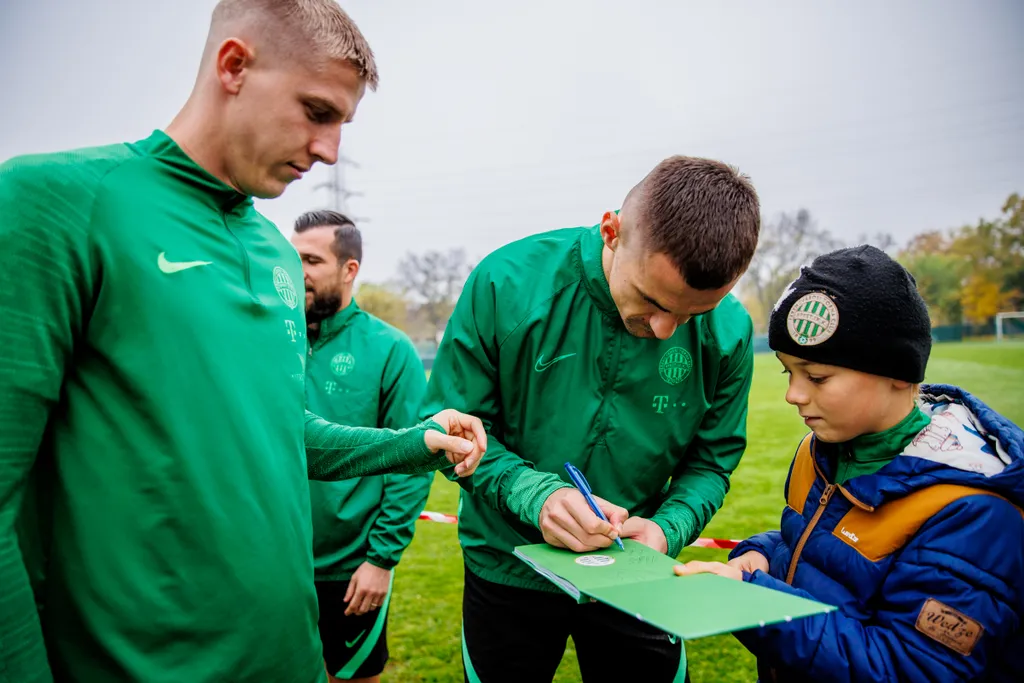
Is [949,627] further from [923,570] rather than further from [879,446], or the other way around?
[879,446]

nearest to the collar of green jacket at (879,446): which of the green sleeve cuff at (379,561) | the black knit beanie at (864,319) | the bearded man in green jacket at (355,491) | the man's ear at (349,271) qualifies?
the black knit beanie at (864,319)

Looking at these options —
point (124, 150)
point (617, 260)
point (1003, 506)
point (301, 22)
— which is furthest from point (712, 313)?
point (124, 150)

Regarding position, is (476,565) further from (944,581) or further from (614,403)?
(944,581)

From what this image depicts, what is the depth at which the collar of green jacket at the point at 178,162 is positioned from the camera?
1.46 meters

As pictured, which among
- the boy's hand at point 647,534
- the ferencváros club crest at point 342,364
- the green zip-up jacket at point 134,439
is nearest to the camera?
the green zip-up jacket at point 134,439

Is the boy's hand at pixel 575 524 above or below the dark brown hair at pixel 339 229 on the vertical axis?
below

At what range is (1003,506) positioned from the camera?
1607 mm

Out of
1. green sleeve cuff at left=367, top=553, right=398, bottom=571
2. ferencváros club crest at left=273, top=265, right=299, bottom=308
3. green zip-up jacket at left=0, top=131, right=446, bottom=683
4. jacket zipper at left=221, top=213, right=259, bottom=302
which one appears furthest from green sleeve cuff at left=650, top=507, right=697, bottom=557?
green sleeve cuff at left=367, top=553, right=398, bottom=571

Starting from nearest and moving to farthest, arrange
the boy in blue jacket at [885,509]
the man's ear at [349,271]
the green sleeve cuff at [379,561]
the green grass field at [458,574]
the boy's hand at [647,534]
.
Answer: the boy in blue jacket at [885,509] < the boy's hand at [647,534] < the green sleeve cuff at [379,561] < the man's ear at [349,271] < the green grass field at [458,574]

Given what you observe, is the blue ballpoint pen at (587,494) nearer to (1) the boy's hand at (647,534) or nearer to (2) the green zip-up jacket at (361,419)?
(1) the boy's hand at (647,534)

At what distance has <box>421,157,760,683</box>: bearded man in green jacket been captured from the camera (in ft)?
7.17

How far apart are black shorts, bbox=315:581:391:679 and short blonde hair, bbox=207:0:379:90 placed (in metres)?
2.73

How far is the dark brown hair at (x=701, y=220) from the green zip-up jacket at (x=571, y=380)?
320mm

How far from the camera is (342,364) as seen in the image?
3543mm
